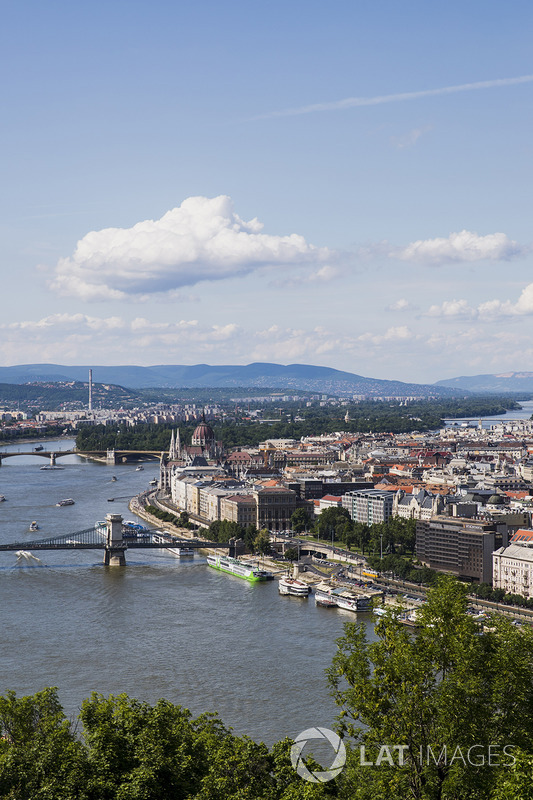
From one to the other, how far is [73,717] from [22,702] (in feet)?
8.79

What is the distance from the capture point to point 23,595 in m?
24.6

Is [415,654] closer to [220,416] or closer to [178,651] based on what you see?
[178,651]

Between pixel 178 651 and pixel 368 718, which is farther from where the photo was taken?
pixel 178 651

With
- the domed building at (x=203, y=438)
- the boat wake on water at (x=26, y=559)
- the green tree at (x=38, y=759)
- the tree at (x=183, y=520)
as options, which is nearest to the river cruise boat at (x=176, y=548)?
the boat wake on water at (x=26, y=559)

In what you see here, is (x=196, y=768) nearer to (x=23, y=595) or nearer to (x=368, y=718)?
(x=368, y=718)

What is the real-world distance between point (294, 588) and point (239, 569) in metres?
3.14

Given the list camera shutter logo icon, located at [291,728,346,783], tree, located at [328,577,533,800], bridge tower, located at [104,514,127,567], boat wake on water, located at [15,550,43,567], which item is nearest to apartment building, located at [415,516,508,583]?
bridge tower, located at [104,514,127,567]

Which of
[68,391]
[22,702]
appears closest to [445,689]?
[22,702]

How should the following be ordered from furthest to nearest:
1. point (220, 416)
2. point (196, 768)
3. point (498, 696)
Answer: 1. point (220, 416)
2. point (196, 768)
3. point (498, 696)

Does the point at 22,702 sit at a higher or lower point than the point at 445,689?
lower

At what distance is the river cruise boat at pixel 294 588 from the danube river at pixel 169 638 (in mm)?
360

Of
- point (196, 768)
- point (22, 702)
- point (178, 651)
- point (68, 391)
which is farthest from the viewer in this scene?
point (68, 391)

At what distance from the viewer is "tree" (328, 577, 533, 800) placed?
29.9 ft

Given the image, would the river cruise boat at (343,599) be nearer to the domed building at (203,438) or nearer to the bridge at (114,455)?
the domed building at (203,438)
